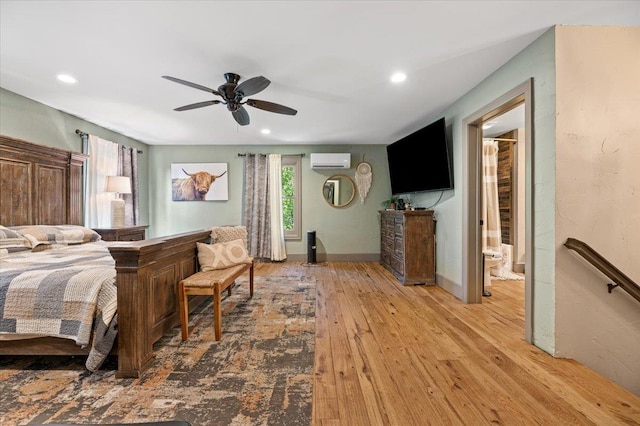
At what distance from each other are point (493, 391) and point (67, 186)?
5327 millimetres

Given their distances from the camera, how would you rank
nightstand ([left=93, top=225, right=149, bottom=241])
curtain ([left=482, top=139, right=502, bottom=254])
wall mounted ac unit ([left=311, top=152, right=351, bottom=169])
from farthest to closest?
wall mounted ac unit ([left=311, top=152, right=351, bottom=169])
curtain ([left=482, top=139, right=502, bottom=254])
nightstand ([left=93, top=225, right=149, bottom=241])

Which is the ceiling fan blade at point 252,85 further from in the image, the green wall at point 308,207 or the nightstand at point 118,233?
the green wall at point 308,207

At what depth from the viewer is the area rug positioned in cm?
152

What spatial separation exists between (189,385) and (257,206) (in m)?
4.27

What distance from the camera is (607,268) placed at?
6.54 ft

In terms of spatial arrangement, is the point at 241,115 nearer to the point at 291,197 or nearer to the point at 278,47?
the point at 278,47

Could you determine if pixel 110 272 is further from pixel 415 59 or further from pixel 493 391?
pixel 415 59

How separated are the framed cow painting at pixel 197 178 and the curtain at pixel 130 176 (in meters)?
0.70

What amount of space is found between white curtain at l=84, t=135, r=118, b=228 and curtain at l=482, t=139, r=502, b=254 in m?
6.24

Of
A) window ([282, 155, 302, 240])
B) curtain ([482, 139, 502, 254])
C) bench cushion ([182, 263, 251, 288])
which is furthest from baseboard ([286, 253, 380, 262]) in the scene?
bench cushion ([182, 263, 251, 288])

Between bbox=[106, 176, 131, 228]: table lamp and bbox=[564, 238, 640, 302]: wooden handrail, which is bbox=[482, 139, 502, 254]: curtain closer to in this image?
bbox=[564, 238, 640, 302]: wooden handrail

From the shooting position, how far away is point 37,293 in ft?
5.87

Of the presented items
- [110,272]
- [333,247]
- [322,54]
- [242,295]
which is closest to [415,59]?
[322,54]

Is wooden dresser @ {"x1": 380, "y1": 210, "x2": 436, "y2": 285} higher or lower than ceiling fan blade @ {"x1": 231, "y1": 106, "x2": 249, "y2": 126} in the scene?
lower
